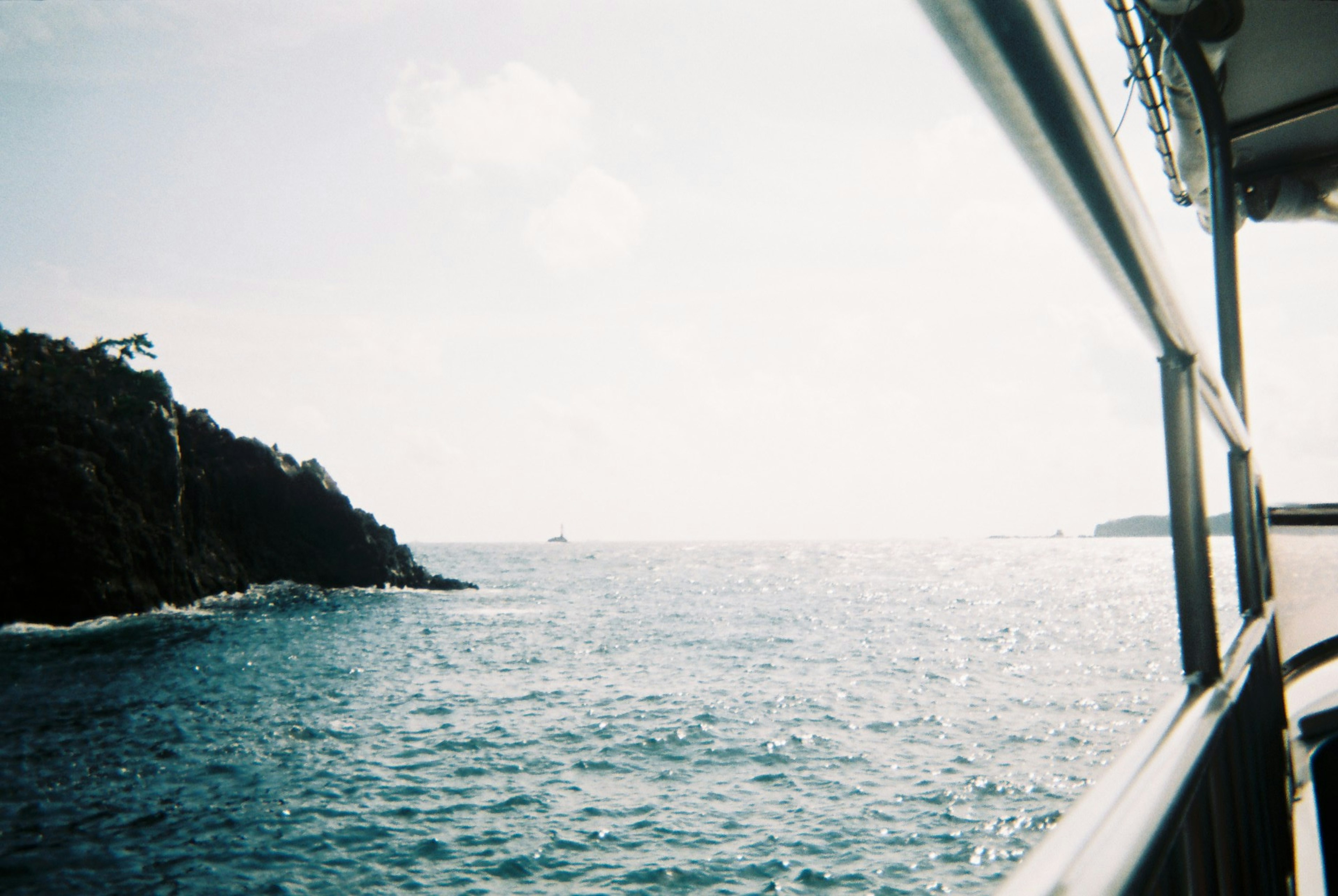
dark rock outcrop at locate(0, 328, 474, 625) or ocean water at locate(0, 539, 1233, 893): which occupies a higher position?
dark rock outcrop at locate(0, 328, 474, 625)

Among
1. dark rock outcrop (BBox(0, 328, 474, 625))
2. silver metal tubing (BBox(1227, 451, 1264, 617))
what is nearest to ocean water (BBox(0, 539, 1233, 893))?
silver metal tubing (BBox(1227, 451, 1264, 617))

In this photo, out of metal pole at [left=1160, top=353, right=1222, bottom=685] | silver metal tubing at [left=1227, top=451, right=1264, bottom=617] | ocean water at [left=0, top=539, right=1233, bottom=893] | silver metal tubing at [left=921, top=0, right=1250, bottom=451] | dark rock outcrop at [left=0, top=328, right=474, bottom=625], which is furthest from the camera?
dark rock outcrop at [left=0, top=328, right=474, bottom=625]

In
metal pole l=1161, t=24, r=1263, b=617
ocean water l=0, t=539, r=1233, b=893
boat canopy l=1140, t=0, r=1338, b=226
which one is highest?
boat canopy l=1140, t=0, r=1338, b=226

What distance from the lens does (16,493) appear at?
33656 mm

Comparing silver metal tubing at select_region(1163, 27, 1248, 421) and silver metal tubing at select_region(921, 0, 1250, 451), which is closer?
silver metal tubing at select_region(921, 0, 1250, 451)

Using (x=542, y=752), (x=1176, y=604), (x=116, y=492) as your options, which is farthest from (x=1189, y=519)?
(x=116, y=492)

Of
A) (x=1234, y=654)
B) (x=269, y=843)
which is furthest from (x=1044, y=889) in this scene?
(x=269, y=843)

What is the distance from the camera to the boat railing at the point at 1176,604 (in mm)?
546

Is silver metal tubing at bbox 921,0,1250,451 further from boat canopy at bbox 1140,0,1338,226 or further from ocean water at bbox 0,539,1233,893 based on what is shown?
ocean water at bbox 0,539,1233,893

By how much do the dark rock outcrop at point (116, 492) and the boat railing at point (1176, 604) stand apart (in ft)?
140

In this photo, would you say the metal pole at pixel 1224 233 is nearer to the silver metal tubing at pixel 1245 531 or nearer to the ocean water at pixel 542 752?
the silver metal tubing at pixel 1245 531

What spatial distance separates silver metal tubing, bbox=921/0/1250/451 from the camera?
477 millimetres

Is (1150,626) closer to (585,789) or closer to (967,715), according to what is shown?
(967,715)

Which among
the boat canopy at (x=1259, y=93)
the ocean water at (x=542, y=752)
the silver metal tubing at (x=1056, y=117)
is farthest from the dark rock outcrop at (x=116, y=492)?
the silver metal tubing at (x=1056, y=117)
